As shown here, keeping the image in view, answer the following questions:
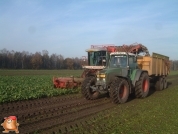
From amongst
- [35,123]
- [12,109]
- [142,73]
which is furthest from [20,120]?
[142,73]

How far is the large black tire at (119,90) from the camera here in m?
9.93

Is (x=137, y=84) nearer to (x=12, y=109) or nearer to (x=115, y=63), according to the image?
(x=115, y=63)

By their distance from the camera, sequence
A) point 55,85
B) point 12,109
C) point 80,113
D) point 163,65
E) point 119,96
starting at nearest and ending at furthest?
point 80,113 → point 12,109 → point 119,96 → point 55,85 → point 163,65

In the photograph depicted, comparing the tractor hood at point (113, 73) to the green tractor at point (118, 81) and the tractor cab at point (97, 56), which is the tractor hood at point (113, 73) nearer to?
the green tractor at point (118, 81)

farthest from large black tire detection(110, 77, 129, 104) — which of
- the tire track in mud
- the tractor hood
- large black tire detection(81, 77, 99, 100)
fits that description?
large black tire detection(81, 77, 99, 100)

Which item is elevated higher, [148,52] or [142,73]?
[148,52]

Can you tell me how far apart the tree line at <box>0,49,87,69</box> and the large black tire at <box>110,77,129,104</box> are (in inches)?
3206

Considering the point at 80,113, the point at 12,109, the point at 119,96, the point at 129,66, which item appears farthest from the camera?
the point at 129,66

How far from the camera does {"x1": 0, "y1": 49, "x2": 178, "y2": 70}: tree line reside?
96.6 metres

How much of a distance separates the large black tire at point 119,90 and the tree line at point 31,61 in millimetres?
81434

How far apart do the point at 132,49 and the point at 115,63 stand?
5.18 meters

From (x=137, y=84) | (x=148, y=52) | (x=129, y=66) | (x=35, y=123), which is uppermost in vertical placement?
(x=148, y=52)

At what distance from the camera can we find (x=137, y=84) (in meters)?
11.6

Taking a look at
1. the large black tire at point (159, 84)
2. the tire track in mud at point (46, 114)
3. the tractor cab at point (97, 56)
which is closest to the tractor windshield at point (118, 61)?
the tire track in mud at point (46, 114)
